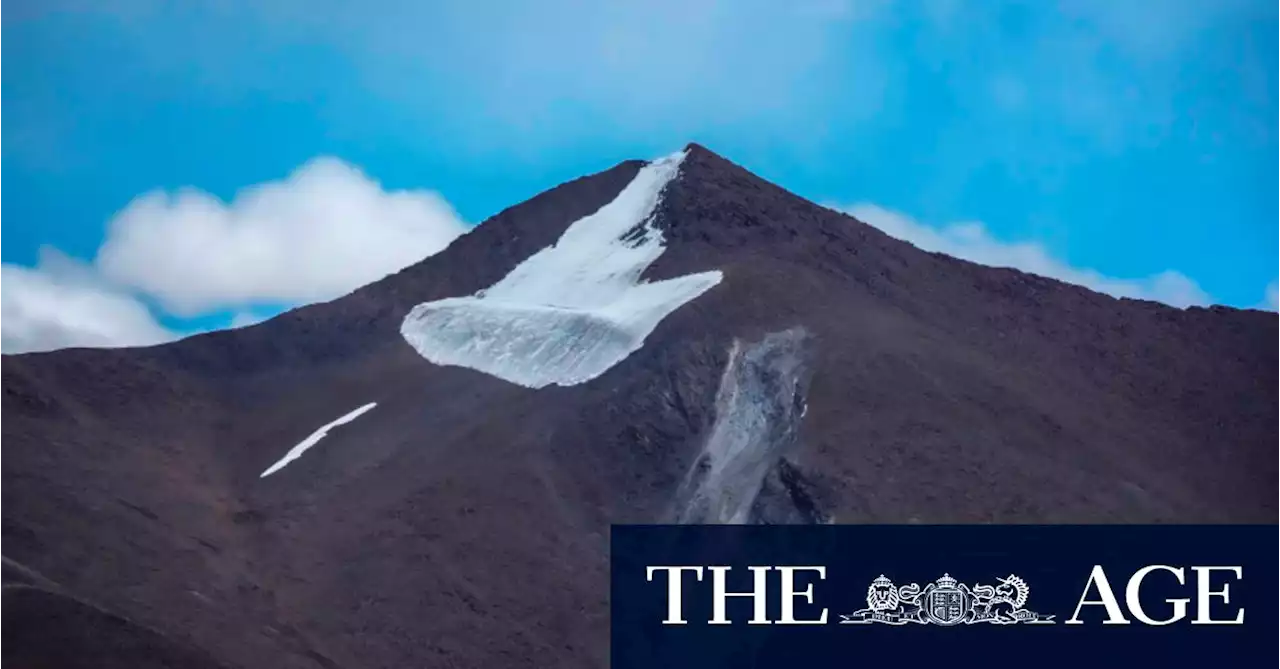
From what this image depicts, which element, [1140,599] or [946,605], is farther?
[1140,599]

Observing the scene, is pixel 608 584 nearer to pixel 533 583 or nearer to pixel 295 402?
pixel 533 583

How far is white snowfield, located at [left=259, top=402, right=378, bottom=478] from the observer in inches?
1407

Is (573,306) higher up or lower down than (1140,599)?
higher up

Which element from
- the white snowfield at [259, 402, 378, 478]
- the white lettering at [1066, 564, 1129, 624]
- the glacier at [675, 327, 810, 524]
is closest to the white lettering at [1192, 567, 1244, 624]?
the white lettering at [1066, 564, 1129, 624]

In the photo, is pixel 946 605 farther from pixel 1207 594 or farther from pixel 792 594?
pixel 1207 594

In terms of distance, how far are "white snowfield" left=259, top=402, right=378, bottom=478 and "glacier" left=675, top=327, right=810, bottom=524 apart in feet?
40.9

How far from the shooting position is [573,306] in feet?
146

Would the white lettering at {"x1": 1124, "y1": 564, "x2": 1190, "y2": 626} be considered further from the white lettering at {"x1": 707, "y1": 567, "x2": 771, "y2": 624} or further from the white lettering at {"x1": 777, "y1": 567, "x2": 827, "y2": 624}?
the white lettering at {"x1": 707, "y1": 567, "x2": 771, "y2": 624}

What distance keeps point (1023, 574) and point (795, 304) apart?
13165 millimetres

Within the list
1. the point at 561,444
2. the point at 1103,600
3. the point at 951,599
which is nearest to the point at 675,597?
the point at 951,599

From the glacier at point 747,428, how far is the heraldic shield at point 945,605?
4.64 m

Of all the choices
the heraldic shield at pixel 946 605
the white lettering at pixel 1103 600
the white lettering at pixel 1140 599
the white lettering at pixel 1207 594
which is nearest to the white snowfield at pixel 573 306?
the heraldic shield at pixel 946 605

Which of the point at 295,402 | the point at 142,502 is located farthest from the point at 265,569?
the point at 295,402

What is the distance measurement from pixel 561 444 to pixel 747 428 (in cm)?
531
